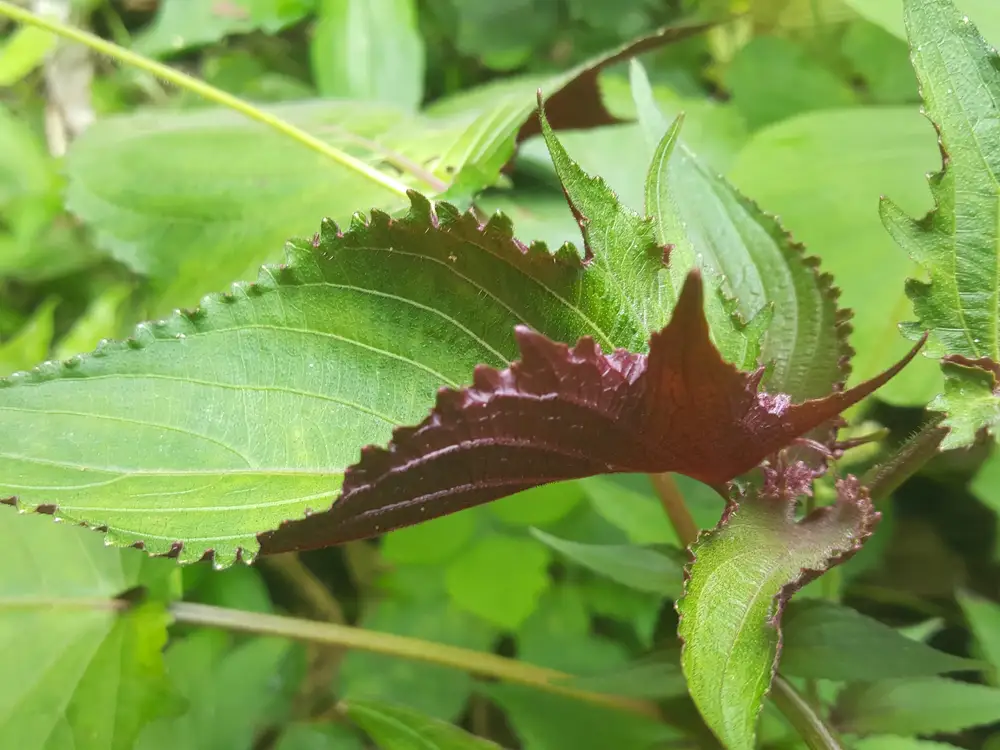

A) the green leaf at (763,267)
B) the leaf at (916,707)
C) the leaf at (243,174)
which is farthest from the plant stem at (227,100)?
the leaf at (916,707)

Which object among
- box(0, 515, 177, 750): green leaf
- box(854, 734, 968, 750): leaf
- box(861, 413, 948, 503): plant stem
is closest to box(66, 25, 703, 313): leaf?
box(0, 515, 177, 750): green leaf

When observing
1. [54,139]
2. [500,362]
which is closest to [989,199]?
[500,362]

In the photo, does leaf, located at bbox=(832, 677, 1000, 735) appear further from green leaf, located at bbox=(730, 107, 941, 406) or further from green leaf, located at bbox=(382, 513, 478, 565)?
green leaf, located at bbox=(382, 513, 478, 565)

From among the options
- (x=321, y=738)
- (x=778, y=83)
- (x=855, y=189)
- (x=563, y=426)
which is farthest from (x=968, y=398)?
(x=778, y=83)

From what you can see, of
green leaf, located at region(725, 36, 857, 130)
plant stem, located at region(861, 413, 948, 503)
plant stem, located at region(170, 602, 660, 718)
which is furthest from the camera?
green leaf, located at region(725, 36, 857, 130)

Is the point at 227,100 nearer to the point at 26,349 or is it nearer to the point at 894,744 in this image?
the point at 26,349

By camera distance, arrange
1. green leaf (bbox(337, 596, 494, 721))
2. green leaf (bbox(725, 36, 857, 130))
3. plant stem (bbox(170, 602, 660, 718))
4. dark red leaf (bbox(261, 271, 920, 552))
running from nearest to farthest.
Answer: dark red leaf (bbox(261, 271, 920, 552))
plant stem (bbox(170, 602, 660, 718))
green leaf (bbox(337, 596, 494, 721))
green leaf (bbox(725, 36, 857, 130))
